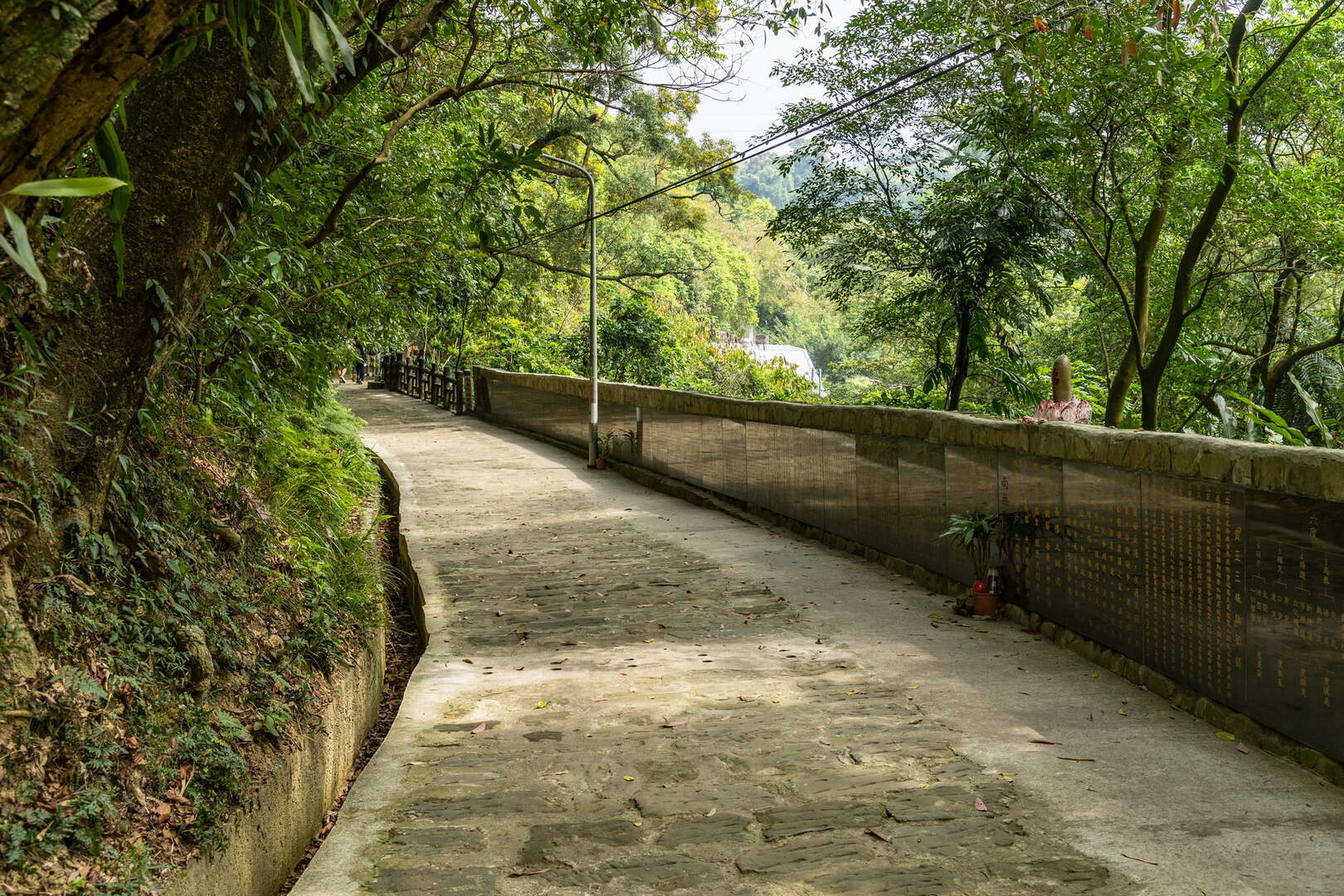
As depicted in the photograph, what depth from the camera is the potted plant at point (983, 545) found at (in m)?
7.25

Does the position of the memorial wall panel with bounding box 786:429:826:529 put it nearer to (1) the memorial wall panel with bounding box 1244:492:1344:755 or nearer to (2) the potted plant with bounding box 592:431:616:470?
(1) the memorial wall panel with bounding box 1244:492:1344:755

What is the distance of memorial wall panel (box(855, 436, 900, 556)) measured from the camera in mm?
8914

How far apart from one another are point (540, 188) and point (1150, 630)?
88.2 feet

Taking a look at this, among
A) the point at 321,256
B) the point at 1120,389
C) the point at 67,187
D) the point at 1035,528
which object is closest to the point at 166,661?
the point at 67,187

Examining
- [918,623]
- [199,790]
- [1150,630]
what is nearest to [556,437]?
[918,623]

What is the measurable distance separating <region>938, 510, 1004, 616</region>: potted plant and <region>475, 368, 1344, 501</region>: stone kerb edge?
0.50 metres

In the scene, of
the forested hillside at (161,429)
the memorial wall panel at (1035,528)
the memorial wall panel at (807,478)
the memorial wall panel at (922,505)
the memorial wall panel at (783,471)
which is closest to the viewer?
the forested hillside at (161,429)

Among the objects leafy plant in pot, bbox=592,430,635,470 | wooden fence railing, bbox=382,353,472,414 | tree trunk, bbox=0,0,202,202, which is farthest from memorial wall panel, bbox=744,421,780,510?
wooden fence railing, bbox=382,353,472,414

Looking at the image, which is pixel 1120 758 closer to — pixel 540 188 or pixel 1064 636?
pixel 1064 636

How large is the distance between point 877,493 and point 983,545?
1.86 m

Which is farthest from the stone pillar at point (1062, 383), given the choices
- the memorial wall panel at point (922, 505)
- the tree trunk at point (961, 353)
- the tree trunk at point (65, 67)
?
the tree trunk at point (961, 353)

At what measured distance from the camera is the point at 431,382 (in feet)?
108

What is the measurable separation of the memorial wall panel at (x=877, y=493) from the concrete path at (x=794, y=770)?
807 millimetres

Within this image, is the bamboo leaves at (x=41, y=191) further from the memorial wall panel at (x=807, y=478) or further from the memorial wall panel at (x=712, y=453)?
the memorial wall panel at (x=712, y=453)
